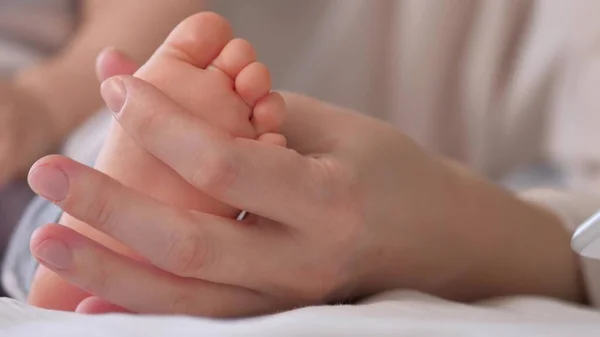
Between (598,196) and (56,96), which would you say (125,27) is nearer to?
(56,96)

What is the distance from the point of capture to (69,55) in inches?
31.4

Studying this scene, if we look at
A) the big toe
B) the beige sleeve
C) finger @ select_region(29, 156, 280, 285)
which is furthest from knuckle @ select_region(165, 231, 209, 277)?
the beige sleeve

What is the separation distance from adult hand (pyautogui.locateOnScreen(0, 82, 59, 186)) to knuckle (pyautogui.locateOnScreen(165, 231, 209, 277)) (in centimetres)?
30

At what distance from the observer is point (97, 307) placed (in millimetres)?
409

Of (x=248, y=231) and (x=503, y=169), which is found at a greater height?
(x=503, y=169)

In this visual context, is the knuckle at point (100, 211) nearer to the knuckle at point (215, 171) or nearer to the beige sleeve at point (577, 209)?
the knuckle at point (215, 171)

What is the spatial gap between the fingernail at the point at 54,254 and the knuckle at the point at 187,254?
1.9 inches

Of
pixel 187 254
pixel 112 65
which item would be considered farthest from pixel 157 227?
pixel 112 65

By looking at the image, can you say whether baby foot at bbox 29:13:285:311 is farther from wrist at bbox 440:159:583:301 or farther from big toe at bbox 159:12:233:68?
wrist at bbox 440:159:583:301

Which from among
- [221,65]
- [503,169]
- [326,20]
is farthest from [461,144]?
[221,65]

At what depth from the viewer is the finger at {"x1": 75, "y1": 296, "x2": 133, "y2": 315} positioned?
1.33 feet

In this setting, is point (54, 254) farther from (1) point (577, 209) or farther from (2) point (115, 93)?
(1) point (577, 209)

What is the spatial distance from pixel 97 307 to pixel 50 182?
80 millimetres

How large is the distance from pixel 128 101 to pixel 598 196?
456 mm
